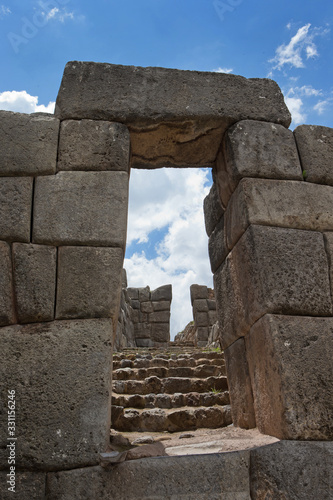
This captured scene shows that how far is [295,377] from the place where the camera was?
2.93m

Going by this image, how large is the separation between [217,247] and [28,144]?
214 centimetres

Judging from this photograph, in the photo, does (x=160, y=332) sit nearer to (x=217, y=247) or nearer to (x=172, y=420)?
(x=172, y=420)

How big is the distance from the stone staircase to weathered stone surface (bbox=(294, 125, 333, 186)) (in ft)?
8.91

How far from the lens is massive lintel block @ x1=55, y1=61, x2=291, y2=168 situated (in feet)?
12.6

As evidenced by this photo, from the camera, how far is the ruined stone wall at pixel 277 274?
295 centimetres

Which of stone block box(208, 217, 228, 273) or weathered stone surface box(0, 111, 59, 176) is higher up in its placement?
weathered stone surface box(0, 111, 59, 176)

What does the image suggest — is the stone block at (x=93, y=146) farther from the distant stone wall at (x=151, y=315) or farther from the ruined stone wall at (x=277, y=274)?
the distant stone wall at (x=151, y=315)

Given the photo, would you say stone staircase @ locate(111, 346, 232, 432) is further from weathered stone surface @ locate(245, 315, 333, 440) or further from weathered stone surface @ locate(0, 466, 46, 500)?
weathered stone surface @ locate(0, 466, 46, 500)

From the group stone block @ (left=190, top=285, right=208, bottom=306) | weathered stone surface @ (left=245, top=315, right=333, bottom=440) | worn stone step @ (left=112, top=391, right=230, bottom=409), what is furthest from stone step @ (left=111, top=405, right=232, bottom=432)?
stone block @ (left=190, top=285, right=208, bottom=306)

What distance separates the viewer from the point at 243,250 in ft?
11.7

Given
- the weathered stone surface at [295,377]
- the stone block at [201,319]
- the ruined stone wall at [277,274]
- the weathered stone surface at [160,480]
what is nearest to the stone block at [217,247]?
the ruined stone wall at [277,274]

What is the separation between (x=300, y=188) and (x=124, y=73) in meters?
2.05

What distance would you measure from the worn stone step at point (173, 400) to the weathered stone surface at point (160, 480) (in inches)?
93.9

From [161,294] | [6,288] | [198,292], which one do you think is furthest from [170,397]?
[161,294]
